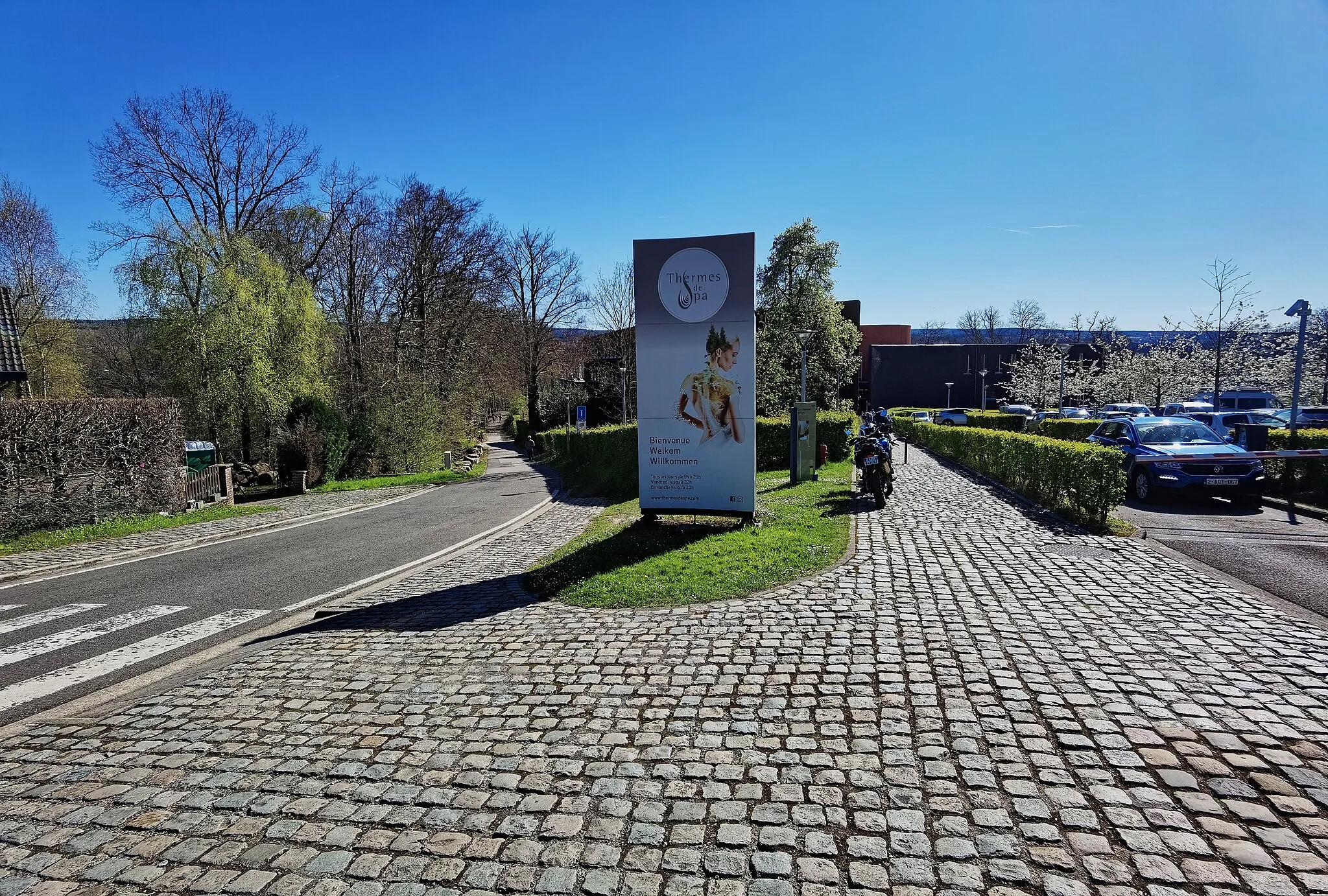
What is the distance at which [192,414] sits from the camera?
2620 centimetres

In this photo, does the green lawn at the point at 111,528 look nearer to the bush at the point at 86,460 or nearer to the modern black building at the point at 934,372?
the bush at the point at 86,460

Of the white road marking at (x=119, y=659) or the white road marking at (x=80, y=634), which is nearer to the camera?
the white road marking at (x=119, y=659)

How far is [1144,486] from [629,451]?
518 inches

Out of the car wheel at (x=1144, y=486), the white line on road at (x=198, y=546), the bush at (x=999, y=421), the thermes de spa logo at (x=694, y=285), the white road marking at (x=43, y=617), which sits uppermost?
the thermes de spa logo at (x=694, y=285)

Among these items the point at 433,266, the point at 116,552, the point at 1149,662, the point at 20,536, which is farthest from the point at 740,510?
the point at 433,266

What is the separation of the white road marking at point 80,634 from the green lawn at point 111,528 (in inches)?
243

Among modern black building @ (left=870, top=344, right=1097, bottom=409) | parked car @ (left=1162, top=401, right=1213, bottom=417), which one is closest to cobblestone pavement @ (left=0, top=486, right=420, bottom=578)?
parked car @ (left=1162, top=401, right=1213, bottom=417)

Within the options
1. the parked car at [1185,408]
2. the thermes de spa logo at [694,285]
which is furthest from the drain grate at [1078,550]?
the parked car at [1185,408]

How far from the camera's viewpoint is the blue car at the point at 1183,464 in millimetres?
11609

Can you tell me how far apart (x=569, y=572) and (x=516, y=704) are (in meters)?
3.75

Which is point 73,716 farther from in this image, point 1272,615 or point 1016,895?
point 1272,615

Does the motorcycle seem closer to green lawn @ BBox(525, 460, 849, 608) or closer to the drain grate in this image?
green lawn @ BBox(525, 460, 849, 608)

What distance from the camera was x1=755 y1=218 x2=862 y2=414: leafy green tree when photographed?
36.2 metres

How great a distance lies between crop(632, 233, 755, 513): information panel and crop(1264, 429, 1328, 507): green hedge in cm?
1028
